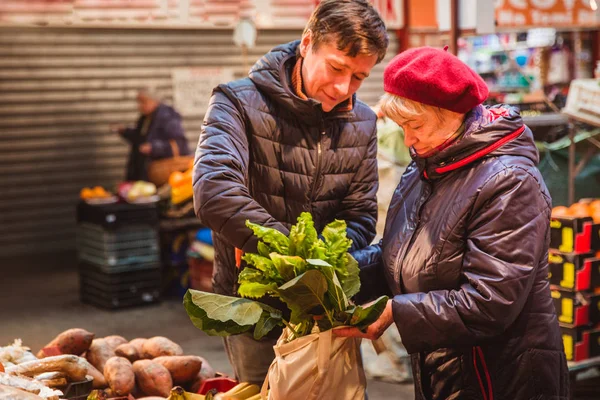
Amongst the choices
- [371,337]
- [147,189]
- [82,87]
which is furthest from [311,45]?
[82,87]

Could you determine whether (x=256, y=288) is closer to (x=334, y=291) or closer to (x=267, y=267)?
(x=267, y=267)

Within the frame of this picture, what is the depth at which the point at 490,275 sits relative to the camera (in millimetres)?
2000

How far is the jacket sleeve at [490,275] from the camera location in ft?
6.56

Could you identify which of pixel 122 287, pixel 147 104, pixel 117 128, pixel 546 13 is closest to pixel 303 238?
pixel 546 13

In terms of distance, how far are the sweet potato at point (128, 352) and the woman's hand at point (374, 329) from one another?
4.84 ft

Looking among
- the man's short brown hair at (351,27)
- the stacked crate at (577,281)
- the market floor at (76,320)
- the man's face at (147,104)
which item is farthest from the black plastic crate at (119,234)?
the man's short brown hair at (351,27)

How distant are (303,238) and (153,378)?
4.18ft

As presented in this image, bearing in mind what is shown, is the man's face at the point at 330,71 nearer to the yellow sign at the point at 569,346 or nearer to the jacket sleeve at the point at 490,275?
the jacket sleeve at the point at 490,275

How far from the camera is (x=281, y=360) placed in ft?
6.82

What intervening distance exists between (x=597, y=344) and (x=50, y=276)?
21.8ft

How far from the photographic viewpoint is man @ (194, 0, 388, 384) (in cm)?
237

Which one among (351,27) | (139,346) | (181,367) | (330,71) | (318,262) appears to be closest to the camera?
(318,262)

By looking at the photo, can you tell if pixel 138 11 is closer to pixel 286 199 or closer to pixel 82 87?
pixel 82 87

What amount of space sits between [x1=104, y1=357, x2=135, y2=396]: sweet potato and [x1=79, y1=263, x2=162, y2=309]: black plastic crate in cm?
445
